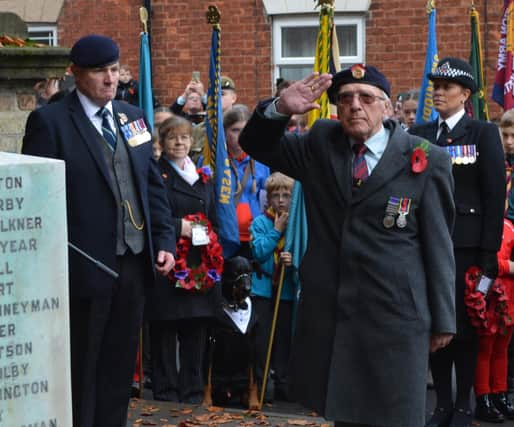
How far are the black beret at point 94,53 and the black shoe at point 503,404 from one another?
3.60 m

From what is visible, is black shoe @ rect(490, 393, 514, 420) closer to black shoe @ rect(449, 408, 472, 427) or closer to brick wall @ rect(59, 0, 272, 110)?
black shoe @ rect(449, 408, 472, 427)

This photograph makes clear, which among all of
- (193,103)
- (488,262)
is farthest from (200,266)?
(193,103)

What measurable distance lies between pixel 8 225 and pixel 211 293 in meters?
3.91

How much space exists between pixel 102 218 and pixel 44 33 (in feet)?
34.7

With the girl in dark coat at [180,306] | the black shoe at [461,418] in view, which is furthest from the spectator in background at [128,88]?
the black shoe at [461,418]

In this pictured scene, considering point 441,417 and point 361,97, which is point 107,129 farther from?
point 441,417

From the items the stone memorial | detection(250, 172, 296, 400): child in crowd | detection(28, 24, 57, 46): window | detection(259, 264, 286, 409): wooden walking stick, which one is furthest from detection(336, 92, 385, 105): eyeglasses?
detection(28, 24, 57, 46): window

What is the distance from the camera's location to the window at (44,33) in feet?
52.4

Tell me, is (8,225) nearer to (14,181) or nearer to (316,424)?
(14,181)

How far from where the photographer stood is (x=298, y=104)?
18.0ft

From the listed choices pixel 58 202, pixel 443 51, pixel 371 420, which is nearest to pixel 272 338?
pixel 371 420

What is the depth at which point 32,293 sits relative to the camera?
177 inches

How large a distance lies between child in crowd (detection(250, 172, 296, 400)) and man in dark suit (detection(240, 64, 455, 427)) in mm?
2886

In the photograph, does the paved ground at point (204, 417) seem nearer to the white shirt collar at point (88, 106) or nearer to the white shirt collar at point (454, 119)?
the white shirt collar at point (454, 119)
